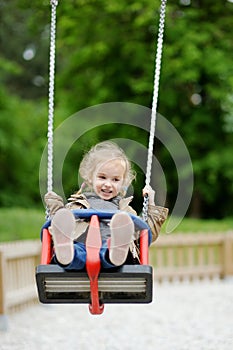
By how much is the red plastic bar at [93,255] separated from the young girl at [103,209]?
45mm

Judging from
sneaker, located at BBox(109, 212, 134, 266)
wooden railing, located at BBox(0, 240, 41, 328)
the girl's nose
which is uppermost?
the girl's nose

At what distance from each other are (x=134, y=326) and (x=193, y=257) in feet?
13.5

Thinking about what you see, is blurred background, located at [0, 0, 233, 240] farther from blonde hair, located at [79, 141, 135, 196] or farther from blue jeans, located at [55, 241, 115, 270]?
blue jeans, located at [55, 241, 115, 270]

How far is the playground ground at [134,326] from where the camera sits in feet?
23.9

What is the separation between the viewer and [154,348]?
7.07 m

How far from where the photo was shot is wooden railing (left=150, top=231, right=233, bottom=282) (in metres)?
12.2

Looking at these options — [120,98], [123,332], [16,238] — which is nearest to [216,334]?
[123,332]

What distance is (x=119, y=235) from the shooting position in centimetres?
378

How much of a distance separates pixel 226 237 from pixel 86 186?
8.06 meters

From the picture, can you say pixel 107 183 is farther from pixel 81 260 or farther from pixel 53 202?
pixel 81 260

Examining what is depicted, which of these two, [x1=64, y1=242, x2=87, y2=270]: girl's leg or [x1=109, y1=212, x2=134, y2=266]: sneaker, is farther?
[x1=64, y1=242, x2=87, y2=270]: girl's leg

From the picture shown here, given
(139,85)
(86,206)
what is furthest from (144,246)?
(139,85)

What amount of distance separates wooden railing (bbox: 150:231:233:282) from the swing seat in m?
8.08

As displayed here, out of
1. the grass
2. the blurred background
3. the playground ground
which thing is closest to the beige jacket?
the playground ground
